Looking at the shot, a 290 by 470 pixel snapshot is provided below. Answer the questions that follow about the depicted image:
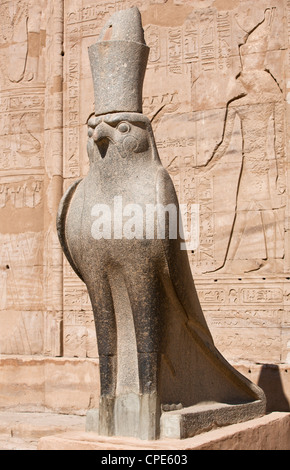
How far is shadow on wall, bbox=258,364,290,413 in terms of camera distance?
710cm

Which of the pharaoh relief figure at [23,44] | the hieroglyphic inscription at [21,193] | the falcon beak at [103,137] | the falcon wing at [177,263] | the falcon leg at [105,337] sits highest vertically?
the pharaoh relief figure at [23,44]

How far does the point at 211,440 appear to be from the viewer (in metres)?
4.44

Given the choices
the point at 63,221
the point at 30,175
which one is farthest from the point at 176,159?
the point at 63,221

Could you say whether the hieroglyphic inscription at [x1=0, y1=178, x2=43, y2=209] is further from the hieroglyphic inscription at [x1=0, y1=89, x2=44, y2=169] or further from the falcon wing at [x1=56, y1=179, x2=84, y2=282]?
the falcon wing at [x1=56, y1=179, x2=84, y2=282]

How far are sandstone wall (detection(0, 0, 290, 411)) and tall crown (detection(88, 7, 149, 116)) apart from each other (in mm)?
3340

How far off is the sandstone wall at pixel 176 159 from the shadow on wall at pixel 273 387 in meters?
0.03

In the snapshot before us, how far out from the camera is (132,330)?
4.61 m

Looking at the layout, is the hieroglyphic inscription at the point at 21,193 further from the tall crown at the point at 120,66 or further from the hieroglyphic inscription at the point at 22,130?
the tall crown at the point at 120,66

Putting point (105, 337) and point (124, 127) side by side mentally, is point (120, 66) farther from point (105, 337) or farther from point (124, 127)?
point (105, 337)

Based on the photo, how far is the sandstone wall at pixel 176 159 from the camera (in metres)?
7.66

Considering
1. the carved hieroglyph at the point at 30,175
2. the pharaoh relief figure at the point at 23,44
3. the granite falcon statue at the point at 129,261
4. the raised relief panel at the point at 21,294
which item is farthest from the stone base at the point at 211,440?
the pharaoh relief figure at the point at 23,44

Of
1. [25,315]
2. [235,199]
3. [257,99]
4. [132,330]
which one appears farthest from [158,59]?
[132,330]

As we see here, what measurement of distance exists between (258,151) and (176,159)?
92 centimetres
